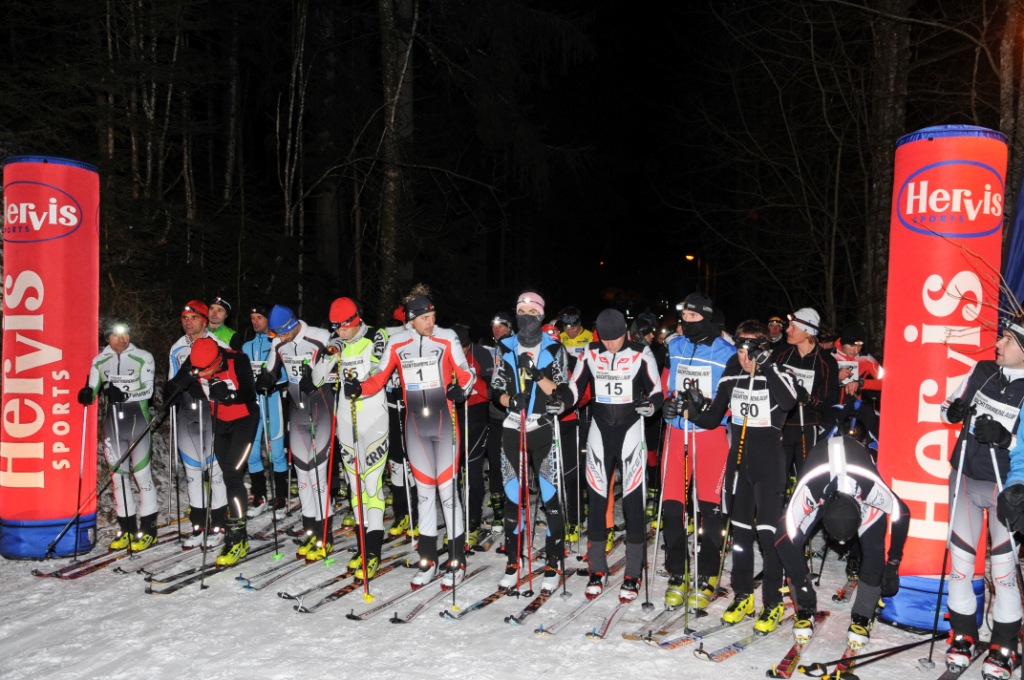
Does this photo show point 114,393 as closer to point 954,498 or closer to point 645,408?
point 645,408

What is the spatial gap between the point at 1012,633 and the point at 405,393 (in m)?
4.67

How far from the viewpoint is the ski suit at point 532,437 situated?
21.3 ft

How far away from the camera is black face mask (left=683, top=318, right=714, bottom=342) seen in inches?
242

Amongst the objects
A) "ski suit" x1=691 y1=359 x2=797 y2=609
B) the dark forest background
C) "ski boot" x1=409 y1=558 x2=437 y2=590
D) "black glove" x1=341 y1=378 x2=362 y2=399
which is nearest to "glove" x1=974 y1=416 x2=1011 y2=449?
"ski suit" x1=691 y1=359 x2=797 y2=609

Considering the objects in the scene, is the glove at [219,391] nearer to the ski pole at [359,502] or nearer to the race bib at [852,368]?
the ski pole at [359,502]

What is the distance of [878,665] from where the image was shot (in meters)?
5.00

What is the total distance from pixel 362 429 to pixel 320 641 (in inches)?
75.0

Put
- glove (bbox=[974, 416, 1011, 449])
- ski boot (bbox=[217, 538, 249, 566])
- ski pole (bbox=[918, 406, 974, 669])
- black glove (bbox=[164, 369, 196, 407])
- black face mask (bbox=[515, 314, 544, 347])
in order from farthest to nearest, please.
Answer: black glove (bbox=[164, 369, 196, 407]), ski boot (bbox=[217, 538, 249, 566]), black face mask (bbox=[515, 314, 544, 347]), ski pole (bbox=[918, 406, 974, 669]), glove (bbox=[974, 416, 1011, 449])

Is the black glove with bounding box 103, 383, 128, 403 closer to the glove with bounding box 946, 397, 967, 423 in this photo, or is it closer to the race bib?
the glove with bounding box 946, 397, 967, 423

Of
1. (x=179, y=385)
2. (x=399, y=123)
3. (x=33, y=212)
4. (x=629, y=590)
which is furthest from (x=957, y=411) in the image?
(x=399, y=123)

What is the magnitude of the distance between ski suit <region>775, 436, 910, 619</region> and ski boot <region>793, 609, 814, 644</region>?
1.05 ft

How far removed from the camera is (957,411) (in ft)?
16.2

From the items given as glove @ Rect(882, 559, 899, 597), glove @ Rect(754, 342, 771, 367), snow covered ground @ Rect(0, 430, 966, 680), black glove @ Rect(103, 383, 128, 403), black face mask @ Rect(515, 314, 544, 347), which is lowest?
snow covered ground @ Rect(0, 430, 966, 680)

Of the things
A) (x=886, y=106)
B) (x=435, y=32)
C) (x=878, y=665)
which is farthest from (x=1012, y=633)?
(x=435, y=32)
